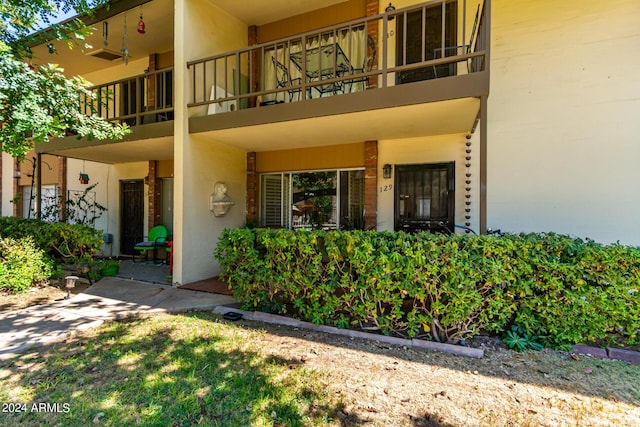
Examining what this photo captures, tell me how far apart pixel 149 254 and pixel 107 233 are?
6.43 feet

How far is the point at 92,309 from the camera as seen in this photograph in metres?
4.75

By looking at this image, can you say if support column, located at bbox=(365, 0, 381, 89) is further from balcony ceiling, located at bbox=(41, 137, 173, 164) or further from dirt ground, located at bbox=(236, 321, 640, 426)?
dirt ground, located at bbox=(236, 321, 640, 426)

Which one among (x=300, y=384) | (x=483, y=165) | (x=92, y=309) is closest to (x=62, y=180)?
(x=92, y=309)

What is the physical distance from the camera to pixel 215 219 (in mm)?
6625

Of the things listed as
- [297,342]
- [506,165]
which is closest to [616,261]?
[506,165]

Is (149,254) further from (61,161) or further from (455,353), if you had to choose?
(455,353)

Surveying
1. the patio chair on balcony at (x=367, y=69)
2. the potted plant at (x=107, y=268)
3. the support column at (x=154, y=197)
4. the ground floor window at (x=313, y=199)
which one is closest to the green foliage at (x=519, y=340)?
the ground floor window at (x=313, y=199)

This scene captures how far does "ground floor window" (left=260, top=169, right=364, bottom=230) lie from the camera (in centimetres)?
660

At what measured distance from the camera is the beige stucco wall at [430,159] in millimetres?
5547

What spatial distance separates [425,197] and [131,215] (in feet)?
28.6

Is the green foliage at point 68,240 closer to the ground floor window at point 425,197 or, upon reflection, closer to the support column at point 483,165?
the ground floor window at point 425,197

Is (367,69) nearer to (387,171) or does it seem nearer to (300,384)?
(387,171)

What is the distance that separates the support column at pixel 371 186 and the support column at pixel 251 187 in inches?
112

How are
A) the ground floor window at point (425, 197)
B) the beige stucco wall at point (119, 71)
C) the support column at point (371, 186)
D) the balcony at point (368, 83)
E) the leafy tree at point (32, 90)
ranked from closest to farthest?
the balcony at point (368, 83), the leafy tree at point (32, 90), the ground floor window at point (425, 197), the support column at point (371, 186), the beige stucco wall at point (119, 71)
